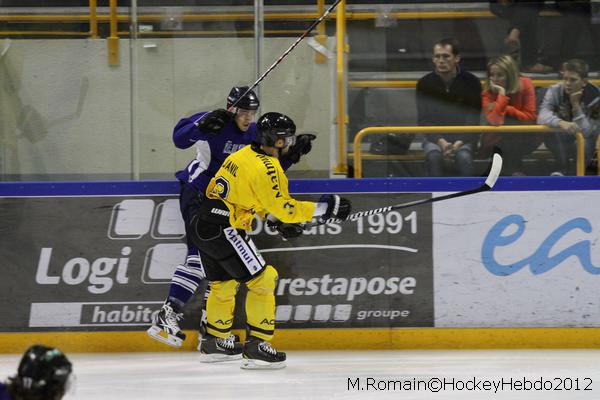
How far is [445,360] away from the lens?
5449 millimetres

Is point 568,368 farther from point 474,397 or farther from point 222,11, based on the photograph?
point 222,11

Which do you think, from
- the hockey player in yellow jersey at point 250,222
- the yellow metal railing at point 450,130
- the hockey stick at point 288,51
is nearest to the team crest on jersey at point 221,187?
the hockey player in yellow jersey at point 250,222

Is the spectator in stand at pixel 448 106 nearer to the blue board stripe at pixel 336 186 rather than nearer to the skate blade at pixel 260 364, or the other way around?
the blue board stripe at pixel 336 186

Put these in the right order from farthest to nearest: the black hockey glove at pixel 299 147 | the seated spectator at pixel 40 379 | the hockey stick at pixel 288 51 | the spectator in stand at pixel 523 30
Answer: the spectator in stand at pixel 523 30 < the black hockey glove at pixel 299 147 < the hockey stick at pixel 288 51 < the seated spectator at pixel 40 379

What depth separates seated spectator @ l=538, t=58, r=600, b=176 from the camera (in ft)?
19.3

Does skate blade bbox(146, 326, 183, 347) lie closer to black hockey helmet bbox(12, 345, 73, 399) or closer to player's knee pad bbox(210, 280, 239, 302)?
player's knee pad bbox(210, 280, 239, 302)

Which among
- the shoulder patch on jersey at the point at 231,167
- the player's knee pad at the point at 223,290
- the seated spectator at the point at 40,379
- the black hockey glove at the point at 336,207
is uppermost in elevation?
the seated spectator at the point at 40,379

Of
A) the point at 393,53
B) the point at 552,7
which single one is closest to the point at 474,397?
the point at 393,53

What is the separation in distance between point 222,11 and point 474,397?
2.50 meters

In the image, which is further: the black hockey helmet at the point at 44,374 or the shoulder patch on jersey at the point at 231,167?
the shoulder patch on jersey at the point at 231,167

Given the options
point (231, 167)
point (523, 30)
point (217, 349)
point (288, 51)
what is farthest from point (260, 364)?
point (523, 30)

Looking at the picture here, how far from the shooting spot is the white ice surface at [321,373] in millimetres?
4676

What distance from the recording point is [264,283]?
5.29m

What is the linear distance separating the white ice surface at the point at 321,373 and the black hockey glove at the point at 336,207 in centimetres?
70
